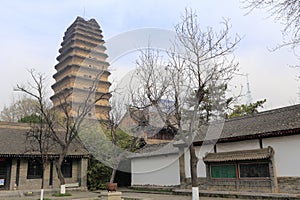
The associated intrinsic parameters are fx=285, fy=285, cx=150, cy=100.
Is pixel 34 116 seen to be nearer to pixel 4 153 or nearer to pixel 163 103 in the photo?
pixel 4 153

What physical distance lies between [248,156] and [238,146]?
0.83m

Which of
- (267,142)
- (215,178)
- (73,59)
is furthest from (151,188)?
(73,59)

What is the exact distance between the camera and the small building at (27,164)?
1493 cm

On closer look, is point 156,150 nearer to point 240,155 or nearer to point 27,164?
point 240,155

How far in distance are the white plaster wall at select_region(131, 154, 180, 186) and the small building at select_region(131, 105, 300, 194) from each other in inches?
2.0

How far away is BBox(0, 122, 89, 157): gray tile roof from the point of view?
14898mm

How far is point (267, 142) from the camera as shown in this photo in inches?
413

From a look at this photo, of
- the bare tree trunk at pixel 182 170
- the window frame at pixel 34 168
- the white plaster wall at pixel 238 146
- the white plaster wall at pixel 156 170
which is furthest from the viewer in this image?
the window frame at pixel 34 168

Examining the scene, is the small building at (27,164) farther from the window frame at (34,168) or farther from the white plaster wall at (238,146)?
the white plaster wall at (238,146)

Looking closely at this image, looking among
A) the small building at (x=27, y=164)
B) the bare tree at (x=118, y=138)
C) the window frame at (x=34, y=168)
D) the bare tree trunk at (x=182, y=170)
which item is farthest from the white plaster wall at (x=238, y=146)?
the window frame at (x=34, y=168)

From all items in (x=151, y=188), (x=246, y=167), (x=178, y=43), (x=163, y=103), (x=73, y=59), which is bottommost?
(x=151, y=188)

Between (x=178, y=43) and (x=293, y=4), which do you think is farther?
(x=178, y=43)

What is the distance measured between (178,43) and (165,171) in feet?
24.4

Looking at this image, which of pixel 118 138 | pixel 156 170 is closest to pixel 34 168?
pixel 118 138
